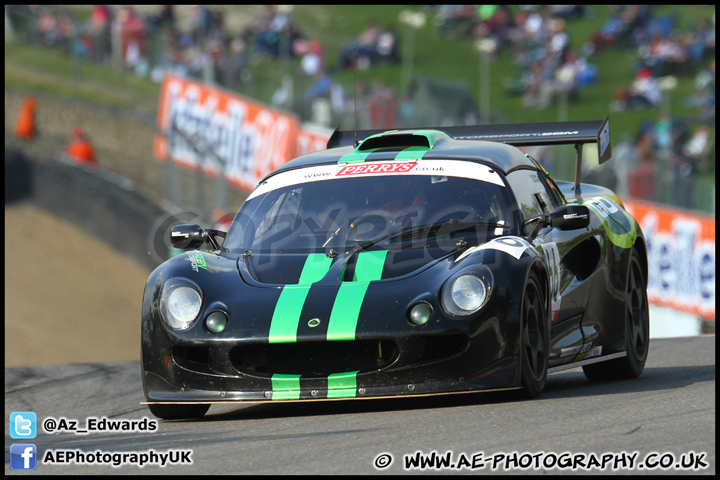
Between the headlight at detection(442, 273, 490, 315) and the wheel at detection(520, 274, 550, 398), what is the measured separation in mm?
232

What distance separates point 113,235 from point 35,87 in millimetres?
9653

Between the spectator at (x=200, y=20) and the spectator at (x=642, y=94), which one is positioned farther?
the spectator at (x=200, y=20)

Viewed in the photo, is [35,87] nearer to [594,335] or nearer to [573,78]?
[573,78]

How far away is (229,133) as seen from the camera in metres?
22.8

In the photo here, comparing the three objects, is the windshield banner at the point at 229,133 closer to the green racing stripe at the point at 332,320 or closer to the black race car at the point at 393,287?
the black race car at the point at 393,287

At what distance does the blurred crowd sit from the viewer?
1972 cm

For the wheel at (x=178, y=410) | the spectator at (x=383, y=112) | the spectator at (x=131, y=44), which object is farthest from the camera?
the spectator at (x=131, y=44)

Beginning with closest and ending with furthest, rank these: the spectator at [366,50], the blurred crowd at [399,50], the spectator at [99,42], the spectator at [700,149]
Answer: the spectator at [700,149] → the blurred crowd at [399,50] → the spectator at [99,42] → the spectator at [366,50]

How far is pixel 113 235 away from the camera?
67.4 ft

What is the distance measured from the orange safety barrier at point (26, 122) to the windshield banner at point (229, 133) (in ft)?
10.2

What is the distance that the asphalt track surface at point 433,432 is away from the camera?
4.15 m

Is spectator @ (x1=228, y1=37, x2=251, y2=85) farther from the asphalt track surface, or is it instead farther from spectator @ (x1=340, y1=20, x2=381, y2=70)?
the asphalt track surface

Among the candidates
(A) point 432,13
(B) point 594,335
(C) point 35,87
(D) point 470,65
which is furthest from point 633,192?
(A) point 432,13

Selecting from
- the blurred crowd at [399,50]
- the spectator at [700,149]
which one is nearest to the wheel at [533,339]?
the blurred crowd at [399,50]
